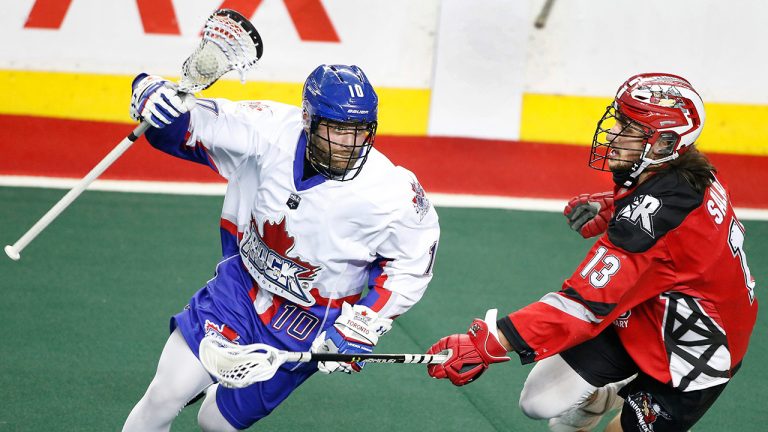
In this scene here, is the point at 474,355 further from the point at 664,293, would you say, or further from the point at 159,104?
the point at 159,104

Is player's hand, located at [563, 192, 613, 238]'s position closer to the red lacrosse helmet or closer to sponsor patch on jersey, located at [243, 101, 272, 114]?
the red lacrosse helmet

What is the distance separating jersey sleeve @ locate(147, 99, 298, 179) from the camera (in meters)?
3.50

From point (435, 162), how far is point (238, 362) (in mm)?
4343

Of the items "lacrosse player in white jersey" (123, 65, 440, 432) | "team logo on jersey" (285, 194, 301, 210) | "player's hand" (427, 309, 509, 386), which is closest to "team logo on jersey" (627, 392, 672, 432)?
"player's hand" (427, 309, 509, 386)

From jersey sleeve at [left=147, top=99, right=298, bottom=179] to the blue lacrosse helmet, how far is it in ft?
0.64

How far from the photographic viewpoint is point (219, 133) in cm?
350

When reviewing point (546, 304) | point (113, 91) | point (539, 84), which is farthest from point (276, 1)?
point (546, 304)

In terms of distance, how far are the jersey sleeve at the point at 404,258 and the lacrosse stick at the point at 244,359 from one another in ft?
0.76

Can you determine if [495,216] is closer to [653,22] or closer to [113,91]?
[653,22]

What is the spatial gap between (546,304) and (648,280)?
0.35m

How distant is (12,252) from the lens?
11.8 feet

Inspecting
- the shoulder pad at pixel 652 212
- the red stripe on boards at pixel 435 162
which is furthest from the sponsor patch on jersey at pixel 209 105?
the red stripe on boards at pixel 435 162

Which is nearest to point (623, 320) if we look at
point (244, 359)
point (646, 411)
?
point (646, 411)

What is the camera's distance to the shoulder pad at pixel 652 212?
336cm
